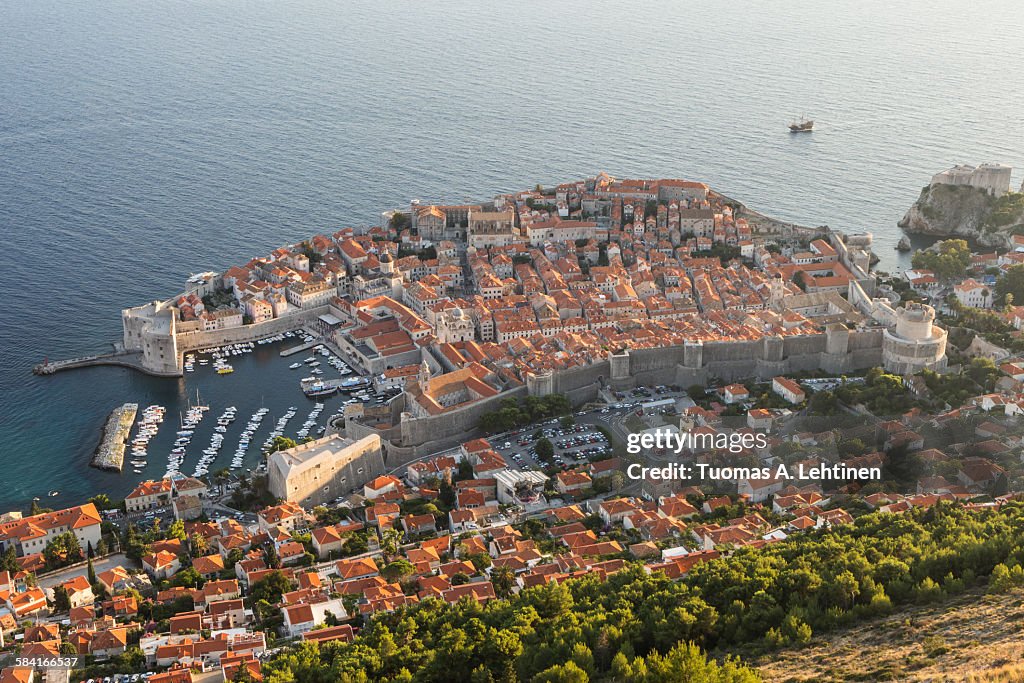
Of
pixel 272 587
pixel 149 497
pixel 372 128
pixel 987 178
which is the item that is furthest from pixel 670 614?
pixel 372 128

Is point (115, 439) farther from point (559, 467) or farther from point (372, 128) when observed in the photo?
point (372, 128)

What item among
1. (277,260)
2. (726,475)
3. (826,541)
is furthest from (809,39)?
(826,541)

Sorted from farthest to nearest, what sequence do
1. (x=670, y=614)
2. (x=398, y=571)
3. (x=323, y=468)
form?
1. (x=323, y=468)
2. (x=398, y=571)
3. (x=670, y=614)

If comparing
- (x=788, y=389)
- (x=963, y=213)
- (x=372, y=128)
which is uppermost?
(x=372, y=128)

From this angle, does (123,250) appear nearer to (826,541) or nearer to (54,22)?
(826,541)

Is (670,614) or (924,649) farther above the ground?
(924,649)
